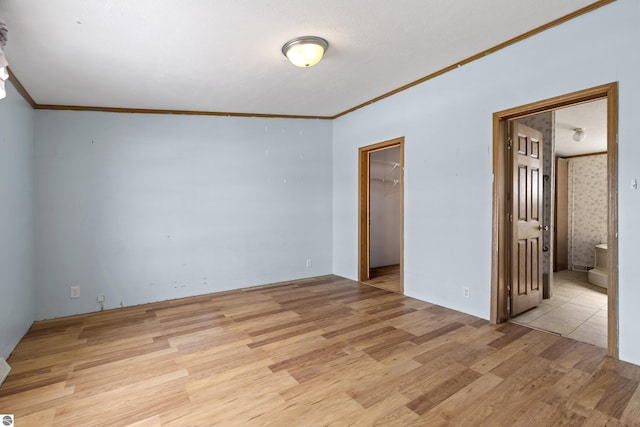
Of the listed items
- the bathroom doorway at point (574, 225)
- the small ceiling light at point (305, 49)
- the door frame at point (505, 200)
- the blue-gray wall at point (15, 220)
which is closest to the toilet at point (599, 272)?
the bathroom doorway at point (574, 225)

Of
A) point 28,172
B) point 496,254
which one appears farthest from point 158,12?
point 496,254

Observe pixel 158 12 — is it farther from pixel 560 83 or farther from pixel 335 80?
pixel 560 83

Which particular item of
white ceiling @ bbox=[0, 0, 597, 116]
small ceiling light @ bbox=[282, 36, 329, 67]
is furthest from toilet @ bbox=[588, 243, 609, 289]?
small ceiling light @ bbox=[282, 36, 329, 67]

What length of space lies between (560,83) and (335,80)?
6.61 ft

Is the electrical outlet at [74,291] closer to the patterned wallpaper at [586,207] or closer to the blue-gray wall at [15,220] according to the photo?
the blue-gray wall at [15,220]

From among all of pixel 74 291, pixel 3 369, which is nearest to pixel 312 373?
pixel 3 369

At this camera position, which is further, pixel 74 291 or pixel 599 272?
pixel 599 272

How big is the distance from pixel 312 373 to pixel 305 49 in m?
2.48

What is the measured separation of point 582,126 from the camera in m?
4.51

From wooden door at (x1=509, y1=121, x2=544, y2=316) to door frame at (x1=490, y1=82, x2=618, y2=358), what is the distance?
0.17 m

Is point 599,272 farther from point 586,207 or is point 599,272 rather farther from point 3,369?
point 3,369

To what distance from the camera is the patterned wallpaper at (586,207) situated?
19.1 ft

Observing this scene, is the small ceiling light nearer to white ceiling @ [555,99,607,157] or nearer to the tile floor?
white ceiling @ [555,99,607,157]

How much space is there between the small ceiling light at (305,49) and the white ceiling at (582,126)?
2.76m
